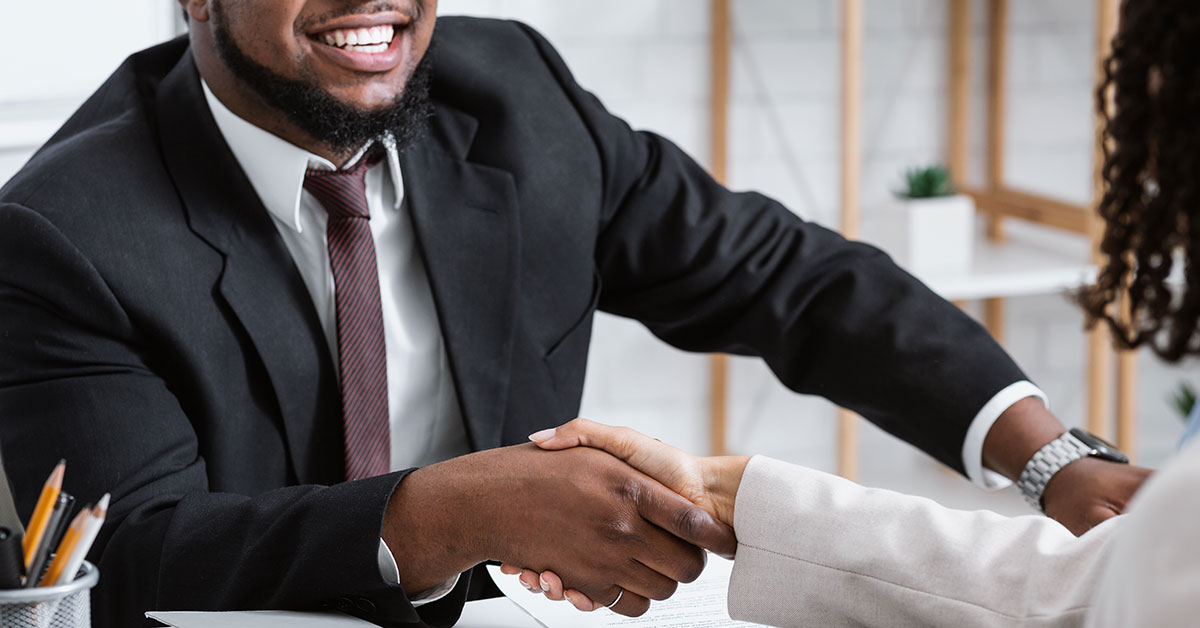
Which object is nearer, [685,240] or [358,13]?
[358,13]

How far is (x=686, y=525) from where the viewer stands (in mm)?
1028

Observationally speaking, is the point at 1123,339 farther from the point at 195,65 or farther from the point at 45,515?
the point at 195,65

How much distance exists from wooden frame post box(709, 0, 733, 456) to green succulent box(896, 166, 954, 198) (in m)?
0.33

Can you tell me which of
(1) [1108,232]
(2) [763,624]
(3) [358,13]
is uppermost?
(3) [358,13]

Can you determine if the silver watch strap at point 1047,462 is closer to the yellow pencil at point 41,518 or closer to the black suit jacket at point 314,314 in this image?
the black suit jacket at point 314,314

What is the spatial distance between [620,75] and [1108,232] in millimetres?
1682

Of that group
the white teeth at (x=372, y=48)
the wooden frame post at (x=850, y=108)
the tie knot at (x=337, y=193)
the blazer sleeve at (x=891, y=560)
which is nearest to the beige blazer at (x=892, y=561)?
the blazer sleeve at (x=891, y=560)

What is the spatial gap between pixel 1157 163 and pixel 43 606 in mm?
664

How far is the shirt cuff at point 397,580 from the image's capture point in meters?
1.05

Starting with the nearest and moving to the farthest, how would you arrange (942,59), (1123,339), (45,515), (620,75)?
(45,515)
(1123,339)
(620,75)
(942,59)

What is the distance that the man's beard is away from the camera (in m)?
1.37

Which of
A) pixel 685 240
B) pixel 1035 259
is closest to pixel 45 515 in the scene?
pixel 685 240

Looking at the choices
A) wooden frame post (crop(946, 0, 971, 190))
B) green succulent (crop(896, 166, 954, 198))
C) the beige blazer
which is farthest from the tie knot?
wooden frame post (crop(946, 0, 971, 190))

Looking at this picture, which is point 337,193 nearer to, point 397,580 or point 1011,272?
point 397,580
